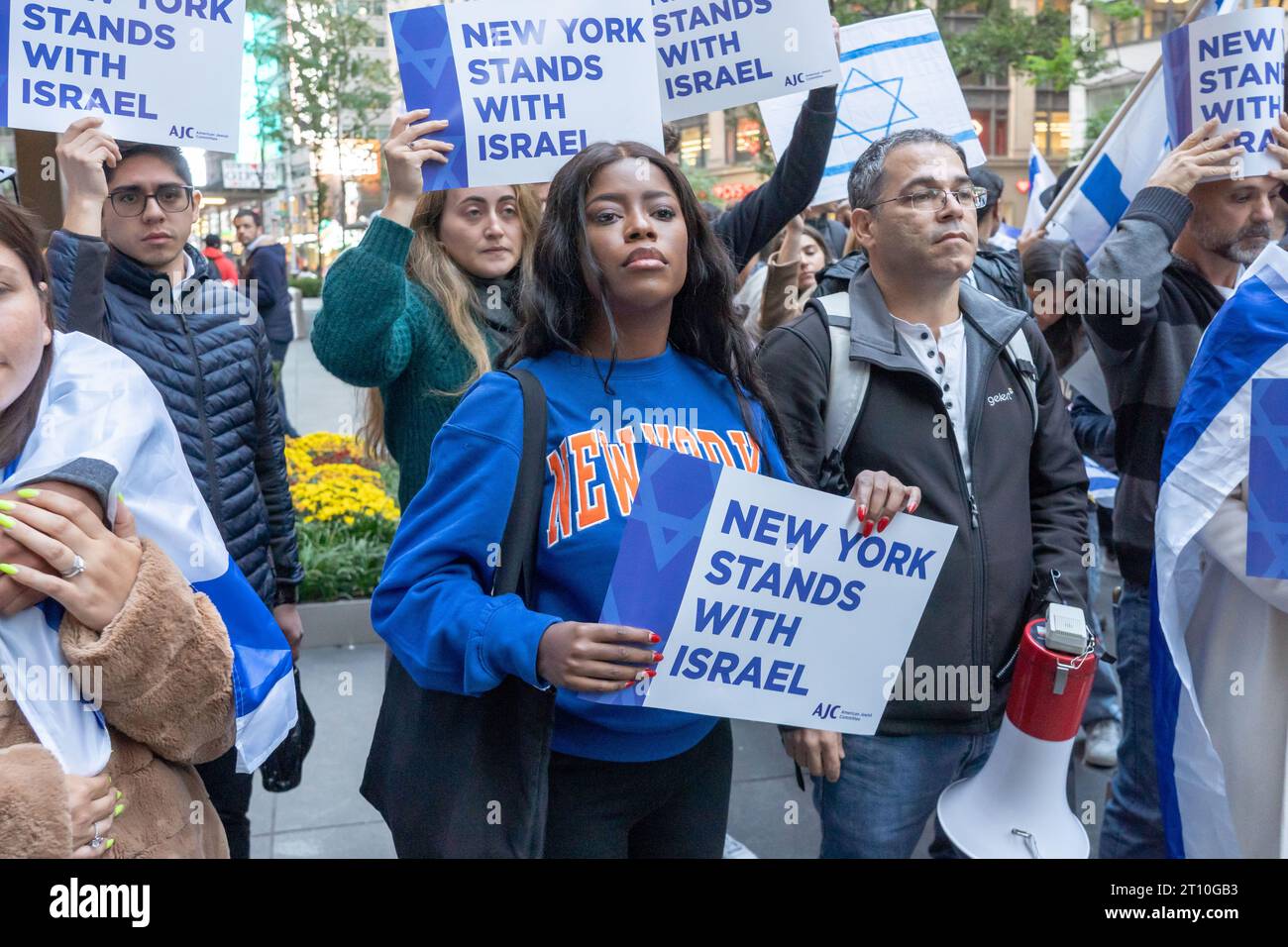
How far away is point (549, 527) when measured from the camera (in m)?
2.22

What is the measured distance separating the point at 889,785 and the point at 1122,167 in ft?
7.54

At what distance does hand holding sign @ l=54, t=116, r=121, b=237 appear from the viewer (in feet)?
9.29

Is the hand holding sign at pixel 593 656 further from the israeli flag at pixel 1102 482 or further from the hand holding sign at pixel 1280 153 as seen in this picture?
the israeli flag at pixel 1102 482

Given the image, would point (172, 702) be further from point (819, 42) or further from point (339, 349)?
point (819, 42)

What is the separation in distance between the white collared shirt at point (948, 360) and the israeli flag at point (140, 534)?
1557 millimetres

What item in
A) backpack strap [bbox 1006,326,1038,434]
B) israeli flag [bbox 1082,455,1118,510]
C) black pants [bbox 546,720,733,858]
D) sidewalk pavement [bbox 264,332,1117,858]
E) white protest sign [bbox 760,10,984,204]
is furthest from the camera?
israeli flag [bbox 1082,455,1118,510]

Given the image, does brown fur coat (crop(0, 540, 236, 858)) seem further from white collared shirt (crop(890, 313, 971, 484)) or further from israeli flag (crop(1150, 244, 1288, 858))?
israeli flag (crop(1150, 244, 1288, 858))

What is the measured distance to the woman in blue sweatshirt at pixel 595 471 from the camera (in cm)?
213

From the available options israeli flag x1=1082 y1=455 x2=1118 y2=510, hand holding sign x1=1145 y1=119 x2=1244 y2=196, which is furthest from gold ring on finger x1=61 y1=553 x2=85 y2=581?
israeli flag x1=1082 y1=455 x2=1118 y2=510

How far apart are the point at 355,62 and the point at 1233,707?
22.1 metres

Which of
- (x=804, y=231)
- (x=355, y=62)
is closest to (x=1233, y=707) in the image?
(x=804, y=231)

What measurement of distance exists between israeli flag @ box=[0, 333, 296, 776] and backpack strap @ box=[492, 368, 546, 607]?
40 cm

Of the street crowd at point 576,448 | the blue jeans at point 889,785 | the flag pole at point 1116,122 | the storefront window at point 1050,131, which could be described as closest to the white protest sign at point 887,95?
the flag pole at point 1116,122

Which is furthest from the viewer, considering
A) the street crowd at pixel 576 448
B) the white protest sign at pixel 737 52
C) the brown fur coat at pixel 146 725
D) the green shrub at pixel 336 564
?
the green shrub at pixel 336 564
